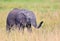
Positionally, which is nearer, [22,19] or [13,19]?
[22,19]

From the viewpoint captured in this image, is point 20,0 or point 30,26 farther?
point 20,0

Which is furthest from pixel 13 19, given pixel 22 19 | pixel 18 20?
pixel 22 19

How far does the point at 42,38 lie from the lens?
7.98 metres

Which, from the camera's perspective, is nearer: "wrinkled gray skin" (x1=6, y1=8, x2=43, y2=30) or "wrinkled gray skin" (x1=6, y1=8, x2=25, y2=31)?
"wrinkled gray skin" (x1=6, y1=8, x2=43, y2=30)

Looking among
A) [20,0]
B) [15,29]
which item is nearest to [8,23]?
[15,29]

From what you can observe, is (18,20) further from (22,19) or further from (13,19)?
(13,19)

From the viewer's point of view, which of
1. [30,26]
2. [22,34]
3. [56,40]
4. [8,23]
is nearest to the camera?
[56,40]

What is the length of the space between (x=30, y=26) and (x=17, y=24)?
0.47m

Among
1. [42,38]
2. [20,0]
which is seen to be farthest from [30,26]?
[20,0]

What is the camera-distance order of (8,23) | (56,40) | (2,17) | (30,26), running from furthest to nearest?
1. (2,17)
2. (8,23)
3. (30,26)
4. (56,40)

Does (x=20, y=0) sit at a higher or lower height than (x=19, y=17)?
lower

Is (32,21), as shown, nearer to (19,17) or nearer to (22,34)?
(19,17)

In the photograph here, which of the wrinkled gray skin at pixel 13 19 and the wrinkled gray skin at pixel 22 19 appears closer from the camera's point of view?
the wrinkled gray skin at pixel 22 19

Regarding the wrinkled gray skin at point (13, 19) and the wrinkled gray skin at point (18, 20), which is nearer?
the wrinkled gray skin at point (18, 20)
